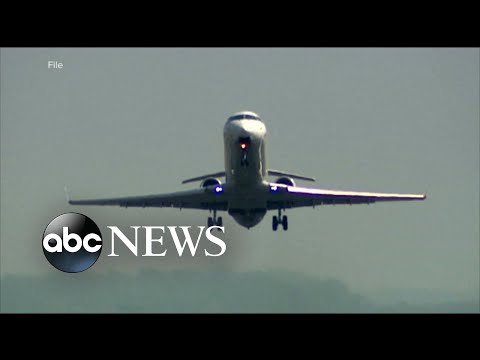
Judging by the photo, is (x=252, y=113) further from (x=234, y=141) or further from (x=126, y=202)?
(x=126, y=202)

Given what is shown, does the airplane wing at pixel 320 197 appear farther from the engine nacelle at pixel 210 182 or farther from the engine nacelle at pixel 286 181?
the engine nacelle at pixel 210 182

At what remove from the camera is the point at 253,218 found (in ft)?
194

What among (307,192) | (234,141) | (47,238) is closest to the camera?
(47,238)

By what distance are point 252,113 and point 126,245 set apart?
10.5m

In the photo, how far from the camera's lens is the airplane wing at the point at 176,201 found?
189 feet

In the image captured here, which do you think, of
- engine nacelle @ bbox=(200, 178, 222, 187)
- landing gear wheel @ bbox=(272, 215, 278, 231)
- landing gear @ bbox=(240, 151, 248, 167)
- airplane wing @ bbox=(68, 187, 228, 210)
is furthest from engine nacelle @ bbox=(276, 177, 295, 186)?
landing gear @ bbox=(240, 151, 248, 167)

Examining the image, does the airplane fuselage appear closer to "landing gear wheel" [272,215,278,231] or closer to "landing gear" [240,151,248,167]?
"landing gear" [240,151,248,167]

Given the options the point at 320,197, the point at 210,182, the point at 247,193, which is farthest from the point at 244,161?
the point at 320,197

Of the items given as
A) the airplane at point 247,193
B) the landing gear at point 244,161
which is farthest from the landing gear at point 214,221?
the landing gear at point 244,161

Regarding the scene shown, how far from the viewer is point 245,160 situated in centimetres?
5347

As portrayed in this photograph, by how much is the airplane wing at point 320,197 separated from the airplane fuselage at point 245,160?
4.36 feet

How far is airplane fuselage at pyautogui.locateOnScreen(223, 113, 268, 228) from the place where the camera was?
2100 inches

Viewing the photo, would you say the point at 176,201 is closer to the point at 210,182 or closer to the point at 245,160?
the point at 210,182

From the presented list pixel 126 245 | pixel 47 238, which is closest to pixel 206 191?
pixel 126 245
